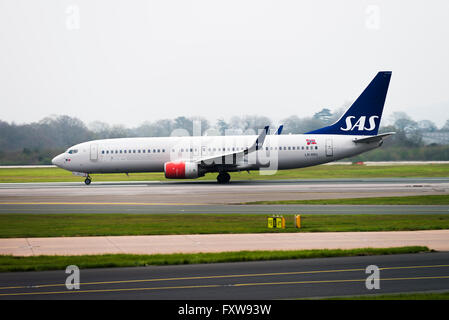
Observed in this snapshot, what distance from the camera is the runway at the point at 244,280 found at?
37.4 ft

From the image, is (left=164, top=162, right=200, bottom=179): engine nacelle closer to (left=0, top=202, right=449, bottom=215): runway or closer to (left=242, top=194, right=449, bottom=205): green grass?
(left=0, top=202, right=449, bottom=215): runway

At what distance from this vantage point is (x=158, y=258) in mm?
15430

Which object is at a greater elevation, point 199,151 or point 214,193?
point 199,151

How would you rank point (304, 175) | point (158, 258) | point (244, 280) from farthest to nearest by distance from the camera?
point (304, 175) → point (158, 258) → point (244, 280)

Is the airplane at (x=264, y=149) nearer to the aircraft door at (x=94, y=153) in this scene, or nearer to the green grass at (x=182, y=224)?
the aircraft door at (x=94, y=153)

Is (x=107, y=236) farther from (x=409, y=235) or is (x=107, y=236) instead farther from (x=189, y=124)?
(x=189, y=124)

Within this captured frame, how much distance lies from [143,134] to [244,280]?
3010 inches

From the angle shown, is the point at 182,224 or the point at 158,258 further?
the point at 182,224

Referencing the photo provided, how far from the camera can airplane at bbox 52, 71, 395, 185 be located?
45188 millimetres

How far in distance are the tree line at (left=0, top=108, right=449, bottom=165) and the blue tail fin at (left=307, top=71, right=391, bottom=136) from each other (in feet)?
68.6

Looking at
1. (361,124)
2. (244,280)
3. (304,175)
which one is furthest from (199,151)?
(244,280)

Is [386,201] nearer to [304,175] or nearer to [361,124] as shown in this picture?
[361,124]

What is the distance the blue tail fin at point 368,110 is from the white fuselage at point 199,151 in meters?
1.03

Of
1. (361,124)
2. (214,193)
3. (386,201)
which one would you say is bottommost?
(386,201)
